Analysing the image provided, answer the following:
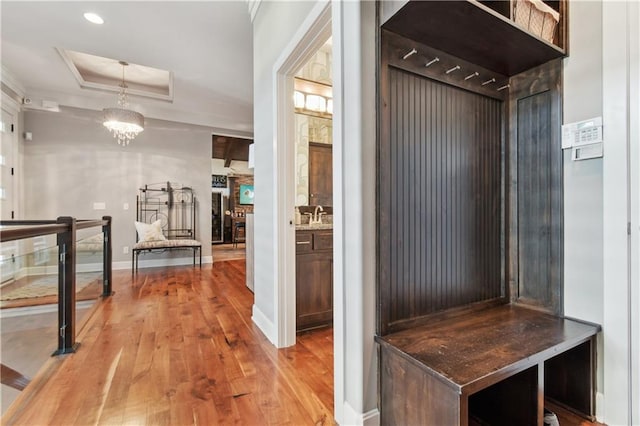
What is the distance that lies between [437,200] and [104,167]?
5.67 m

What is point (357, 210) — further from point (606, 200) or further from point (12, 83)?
point (12, 83)

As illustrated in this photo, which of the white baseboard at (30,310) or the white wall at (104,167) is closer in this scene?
the white baseboard at (30,310)

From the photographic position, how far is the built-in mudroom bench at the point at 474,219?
48.0 inches

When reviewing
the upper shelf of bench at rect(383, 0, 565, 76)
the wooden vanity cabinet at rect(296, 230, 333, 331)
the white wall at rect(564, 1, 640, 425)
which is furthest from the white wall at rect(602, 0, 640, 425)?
the wooden vanity cabinet at rect(296, 230, 333, 331)

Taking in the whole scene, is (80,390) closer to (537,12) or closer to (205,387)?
(205,387)

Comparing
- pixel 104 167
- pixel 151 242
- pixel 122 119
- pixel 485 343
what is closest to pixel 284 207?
pixel 485 343

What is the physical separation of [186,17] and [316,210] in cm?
229

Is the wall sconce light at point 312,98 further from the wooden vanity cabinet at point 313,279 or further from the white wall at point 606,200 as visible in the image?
the white wall at point 606,200

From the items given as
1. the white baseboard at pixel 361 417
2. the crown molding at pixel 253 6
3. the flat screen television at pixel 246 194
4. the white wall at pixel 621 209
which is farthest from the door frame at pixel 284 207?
the flat screen television at pixel 246 194

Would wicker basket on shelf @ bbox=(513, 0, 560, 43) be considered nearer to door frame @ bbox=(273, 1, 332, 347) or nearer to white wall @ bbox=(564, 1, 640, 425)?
white wall @ bbox=(564, 1, 640, 425)

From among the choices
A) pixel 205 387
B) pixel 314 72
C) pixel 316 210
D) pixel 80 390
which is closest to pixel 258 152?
pixel 316 210

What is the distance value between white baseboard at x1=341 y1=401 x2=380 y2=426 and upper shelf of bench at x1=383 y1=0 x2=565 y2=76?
1.78 m

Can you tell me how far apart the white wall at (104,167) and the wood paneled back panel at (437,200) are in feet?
16.7

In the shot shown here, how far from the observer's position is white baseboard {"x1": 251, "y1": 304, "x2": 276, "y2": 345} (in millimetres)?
2277
